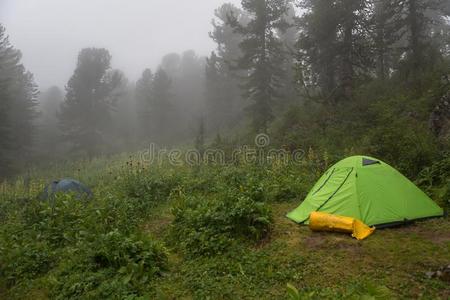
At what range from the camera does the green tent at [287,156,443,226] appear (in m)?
6.84

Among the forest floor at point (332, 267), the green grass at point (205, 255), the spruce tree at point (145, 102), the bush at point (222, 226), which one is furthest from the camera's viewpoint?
the spruce tree at point (145, 102)

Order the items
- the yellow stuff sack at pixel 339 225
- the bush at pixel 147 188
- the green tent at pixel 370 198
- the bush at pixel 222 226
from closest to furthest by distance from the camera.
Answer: the yellow stuff sack at pixel 339 225 < the bush at pixel 222 226 < the green tent at pixel 370 198 < the bush at pixel 147 188

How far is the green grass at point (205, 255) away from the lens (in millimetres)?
5016

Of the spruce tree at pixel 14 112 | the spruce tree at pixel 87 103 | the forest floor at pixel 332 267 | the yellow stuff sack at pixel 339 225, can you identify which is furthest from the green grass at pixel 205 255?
the spruce tree at pixel 87 103

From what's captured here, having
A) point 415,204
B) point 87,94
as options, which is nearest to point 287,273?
point 415,204

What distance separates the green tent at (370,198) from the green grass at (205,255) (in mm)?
301

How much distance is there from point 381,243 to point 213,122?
93.3ft

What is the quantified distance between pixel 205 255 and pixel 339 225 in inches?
99.4

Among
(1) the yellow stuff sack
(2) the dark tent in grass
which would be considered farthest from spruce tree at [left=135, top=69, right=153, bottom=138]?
(1) the yellow stuff sack

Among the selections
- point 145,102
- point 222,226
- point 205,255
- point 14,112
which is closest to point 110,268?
point 205,255

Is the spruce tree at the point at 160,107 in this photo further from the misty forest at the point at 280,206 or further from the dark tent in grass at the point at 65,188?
the dark tent in grass at the point at 65,188

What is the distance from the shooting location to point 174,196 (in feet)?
33.2

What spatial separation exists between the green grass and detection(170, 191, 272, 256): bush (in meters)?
0.02

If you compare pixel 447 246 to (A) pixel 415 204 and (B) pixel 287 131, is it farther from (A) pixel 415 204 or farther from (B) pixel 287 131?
(B) pixel 287 131
